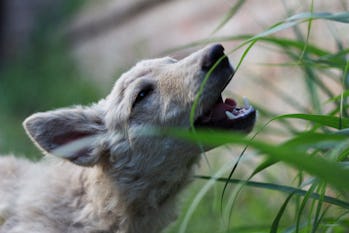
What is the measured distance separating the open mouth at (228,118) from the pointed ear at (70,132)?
556mm

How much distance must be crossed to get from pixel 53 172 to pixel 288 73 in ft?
9.63

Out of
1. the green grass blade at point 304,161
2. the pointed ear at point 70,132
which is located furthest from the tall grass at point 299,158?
the pointed ear at point 70,132

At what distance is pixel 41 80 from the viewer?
28.0 feet

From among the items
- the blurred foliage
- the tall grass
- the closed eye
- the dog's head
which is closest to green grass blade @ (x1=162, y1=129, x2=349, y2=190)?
the tall grass

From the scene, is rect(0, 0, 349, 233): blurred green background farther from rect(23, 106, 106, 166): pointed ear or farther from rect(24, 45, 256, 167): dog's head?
rect(23, 106, 106, 166): pointed ear

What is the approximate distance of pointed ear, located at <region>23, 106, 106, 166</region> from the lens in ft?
9.77

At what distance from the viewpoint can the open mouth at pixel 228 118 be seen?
2787 millimetres

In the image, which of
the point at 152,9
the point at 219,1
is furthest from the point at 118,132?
the point at 152,9

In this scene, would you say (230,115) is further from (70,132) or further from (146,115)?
(70,132)

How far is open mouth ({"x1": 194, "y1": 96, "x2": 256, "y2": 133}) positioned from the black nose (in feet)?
0.57

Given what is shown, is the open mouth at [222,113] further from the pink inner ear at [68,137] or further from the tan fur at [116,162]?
the pink inner ear at [68,137]

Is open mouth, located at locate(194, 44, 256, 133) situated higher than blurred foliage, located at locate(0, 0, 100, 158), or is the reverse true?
open mouth, located at locate(194, 44, 256, 133)

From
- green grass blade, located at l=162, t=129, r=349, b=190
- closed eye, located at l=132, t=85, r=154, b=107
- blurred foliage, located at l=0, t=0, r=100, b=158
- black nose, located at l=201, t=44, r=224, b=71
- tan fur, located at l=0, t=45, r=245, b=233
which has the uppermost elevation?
green grass blade, located at l=162, t=129, r=349, b=190

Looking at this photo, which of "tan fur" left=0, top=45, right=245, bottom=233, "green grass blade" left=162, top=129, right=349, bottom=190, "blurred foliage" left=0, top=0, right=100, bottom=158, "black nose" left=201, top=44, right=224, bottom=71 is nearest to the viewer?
"green grass blade" left=162, top=129, right=349, bottom=190
